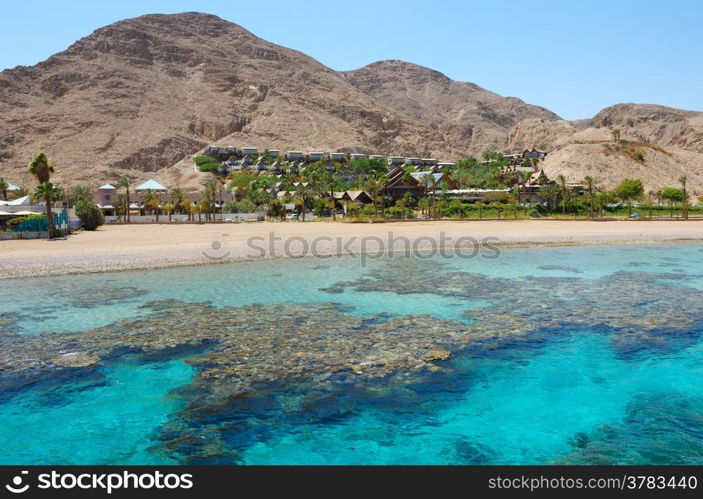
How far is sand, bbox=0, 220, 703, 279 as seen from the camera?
30156 mm

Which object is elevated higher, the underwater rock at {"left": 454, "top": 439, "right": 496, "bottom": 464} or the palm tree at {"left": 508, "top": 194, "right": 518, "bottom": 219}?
the palm tree at {"left": 508, "top": 194, "right": 518, "bottom": 219}

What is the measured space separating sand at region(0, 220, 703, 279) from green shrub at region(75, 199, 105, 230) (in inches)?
372

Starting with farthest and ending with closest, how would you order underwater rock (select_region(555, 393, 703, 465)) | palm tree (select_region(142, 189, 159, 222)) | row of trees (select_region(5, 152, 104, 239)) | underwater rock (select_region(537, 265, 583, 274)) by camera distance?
palm tree (select_region(142, 189, 159, 222)) < row of trees (select_region(5, 152, 104, 239)) < underwater rock (select_region(537, 265, 583, 274)) < underwater rock (select_region(555, 393, 703, 465))

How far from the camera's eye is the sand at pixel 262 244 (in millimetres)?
30156

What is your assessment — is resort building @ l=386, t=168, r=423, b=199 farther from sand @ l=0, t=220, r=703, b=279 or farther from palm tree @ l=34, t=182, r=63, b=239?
palm tree @ l=34, t=182, r=63, b=239

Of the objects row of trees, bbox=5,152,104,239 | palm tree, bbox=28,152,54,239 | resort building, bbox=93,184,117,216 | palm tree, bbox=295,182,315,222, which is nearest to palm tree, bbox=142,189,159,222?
resort building, bbox=93,184,117,216

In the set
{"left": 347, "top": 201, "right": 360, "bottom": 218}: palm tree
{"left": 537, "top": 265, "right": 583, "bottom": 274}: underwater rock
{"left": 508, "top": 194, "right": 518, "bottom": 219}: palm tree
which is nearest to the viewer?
{"left": 537, "top": 265, "right": 583, "bottom": 274}: underwater rock

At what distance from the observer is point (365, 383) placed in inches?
457

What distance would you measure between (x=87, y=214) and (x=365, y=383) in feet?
164

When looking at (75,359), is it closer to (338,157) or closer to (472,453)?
(472,453)

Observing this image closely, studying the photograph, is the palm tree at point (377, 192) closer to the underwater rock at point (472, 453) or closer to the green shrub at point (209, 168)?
the green shrub at point (209, 168)

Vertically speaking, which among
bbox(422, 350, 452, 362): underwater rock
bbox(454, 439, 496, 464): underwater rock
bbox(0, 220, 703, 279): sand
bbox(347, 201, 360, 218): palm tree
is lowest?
bbox(454, 439, 496, 464): underwater rock

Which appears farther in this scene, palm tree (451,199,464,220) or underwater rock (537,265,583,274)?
palm tree (451,199,464,220)

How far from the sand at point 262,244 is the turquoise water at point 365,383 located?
8.06m
